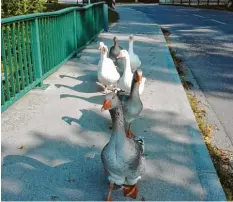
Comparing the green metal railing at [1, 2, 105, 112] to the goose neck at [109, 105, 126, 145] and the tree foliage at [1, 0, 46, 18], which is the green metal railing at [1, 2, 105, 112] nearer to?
the tree foliage at [1, 0, 46, 18]

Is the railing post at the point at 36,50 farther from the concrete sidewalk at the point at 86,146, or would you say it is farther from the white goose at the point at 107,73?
the white goose at the point at 107,73

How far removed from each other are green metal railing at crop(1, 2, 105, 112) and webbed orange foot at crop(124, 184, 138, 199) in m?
2.54

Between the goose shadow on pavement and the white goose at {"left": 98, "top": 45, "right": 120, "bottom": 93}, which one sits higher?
the white goose at {"left": 98, "top": 45, "right": 120, "bottom": 93}

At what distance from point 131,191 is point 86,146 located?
1.08 metres

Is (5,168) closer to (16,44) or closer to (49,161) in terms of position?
(49,161)

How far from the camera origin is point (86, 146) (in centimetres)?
395

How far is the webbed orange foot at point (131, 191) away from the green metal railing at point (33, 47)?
2540 millimetres

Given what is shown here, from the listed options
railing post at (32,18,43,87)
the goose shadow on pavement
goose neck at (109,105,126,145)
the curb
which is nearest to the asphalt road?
the curb

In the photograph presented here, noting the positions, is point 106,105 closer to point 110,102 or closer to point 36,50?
point 110,102

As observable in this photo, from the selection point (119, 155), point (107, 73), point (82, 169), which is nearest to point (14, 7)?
point (107, 73)

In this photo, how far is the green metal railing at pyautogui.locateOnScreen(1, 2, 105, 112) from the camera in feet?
16.4

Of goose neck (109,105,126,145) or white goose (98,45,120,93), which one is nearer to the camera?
goose neck (109,105,126,145)

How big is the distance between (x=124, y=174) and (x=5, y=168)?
54.3 inches

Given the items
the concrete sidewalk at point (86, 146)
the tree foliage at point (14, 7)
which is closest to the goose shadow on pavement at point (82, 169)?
the concrete sidewalk at point (86, 146)
